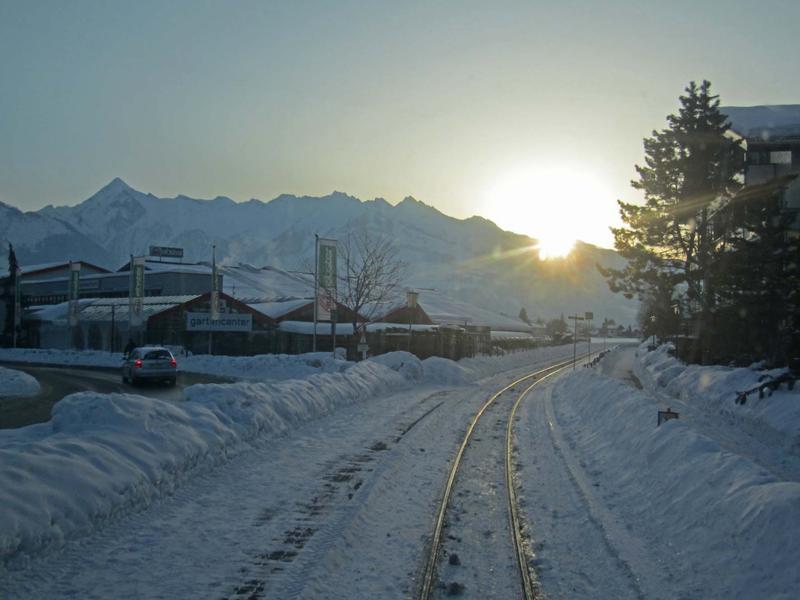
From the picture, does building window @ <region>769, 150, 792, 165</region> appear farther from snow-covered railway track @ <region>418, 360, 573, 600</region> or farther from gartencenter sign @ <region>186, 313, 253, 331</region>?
gartencenter sign @ <region>186, 313, 253, 331</region>

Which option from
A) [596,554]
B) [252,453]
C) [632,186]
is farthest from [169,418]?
[632,186]

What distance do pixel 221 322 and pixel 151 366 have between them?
19776 mm

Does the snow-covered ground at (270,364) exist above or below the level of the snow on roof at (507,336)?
below

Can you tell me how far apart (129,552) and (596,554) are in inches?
203

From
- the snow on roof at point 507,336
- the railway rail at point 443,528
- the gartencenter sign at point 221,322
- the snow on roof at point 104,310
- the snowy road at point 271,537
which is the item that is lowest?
the railway rail at point 443,528

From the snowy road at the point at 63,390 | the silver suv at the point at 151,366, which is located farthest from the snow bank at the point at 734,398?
the silver suv at the point at 151,366

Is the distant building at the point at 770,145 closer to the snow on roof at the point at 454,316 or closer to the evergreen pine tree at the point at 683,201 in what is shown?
the evergreen pine tree at the point at 683,201

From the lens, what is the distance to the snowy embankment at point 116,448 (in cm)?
726

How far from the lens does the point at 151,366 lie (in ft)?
98.2

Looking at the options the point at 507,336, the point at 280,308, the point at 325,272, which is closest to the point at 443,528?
the point at 325,272

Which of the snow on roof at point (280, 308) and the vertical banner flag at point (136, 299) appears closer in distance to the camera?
the vertical banner flag at point (136, 299)

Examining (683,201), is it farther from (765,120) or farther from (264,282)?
(264,282)

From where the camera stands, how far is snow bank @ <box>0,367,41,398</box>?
25.5 metres

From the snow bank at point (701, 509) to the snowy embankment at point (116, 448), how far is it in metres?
6.26
